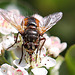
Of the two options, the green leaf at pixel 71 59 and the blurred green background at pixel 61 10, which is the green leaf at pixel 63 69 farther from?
the blurred green background at pixel 61 10

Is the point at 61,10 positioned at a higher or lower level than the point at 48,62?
higher

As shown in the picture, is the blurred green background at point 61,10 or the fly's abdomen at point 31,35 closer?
the fly's abdomen at point 31,35

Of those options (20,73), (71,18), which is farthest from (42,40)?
(71,18)

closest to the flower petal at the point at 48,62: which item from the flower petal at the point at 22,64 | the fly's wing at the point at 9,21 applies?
the flower petal at the point at 22,64

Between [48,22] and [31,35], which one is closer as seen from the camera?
[31,35]

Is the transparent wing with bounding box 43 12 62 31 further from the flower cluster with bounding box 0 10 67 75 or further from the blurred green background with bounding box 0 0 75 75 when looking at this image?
the blurred green background with bounding box 0 0 75 75

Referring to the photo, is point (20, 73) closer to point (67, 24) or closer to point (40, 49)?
point (40, 49)

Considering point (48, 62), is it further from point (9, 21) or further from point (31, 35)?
point (9, 21)

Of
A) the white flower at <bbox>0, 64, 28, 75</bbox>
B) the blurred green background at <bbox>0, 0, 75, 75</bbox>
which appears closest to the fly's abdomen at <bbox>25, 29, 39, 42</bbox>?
the white flower at <bbox>0, 64, 28, 75</bbox>

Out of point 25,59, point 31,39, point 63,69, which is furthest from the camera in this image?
point 63,69

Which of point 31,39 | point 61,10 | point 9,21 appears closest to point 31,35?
point 31,39

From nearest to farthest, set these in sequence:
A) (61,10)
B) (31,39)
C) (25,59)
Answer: (31,39) < (25,59) < (61,10)
